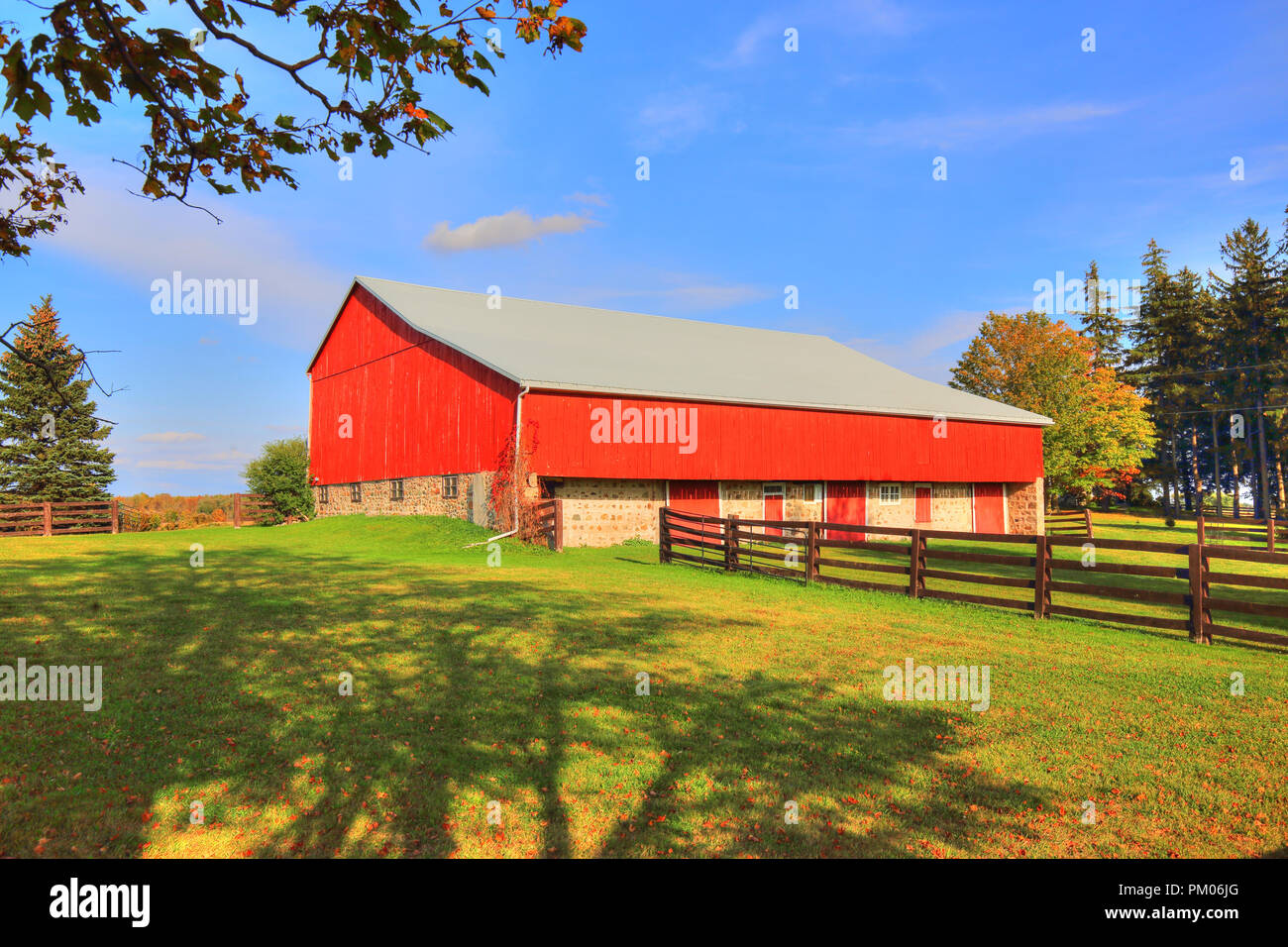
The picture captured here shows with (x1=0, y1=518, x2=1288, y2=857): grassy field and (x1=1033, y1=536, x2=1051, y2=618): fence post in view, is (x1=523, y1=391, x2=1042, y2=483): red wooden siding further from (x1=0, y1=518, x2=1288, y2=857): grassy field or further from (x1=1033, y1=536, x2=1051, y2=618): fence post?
(x1=1033, y1=536, x2=1051, y2=618): fence post

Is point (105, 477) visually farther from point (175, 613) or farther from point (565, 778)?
point (565, 778)

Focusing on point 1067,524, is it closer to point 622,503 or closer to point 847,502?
point 847,502

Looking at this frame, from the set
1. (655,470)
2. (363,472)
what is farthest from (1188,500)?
(363,472)

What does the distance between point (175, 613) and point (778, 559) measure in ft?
39.5

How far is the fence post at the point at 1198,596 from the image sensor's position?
938 cm

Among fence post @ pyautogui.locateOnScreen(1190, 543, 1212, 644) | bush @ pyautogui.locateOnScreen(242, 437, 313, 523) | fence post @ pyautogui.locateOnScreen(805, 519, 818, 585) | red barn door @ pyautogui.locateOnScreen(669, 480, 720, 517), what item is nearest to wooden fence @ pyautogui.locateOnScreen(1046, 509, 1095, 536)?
red barn door @ pyautogui.locateOnScreen(669, 480, 720, 517)

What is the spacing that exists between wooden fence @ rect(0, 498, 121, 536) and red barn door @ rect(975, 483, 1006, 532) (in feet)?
118

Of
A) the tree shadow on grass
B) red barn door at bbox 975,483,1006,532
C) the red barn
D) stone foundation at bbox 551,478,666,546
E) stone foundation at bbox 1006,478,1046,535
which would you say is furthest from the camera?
stone foundation at bbox 1006,478,1046,535

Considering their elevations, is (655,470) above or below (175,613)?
above

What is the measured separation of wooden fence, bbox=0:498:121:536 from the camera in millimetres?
27766

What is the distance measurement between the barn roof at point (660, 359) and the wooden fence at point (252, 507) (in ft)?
24.9

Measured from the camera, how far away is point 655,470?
24438mm

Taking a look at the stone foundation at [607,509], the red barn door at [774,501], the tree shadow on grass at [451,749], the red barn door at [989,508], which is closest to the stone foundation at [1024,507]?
the red barn door at [989,508]
